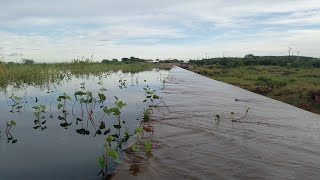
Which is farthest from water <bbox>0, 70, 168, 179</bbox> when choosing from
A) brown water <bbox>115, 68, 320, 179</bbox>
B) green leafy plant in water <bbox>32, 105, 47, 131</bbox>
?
brown water <bbox>115, 68, 320, 179</bbox>

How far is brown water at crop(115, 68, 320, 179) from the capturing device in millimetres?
3501

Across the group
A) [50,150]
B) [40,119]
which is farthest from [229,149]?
[40,119]

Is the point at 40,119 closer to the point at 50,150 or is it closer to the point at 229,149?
the point at 50,150

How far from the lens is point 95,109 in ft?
24.8

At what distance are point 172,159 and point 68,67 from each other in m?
23.5

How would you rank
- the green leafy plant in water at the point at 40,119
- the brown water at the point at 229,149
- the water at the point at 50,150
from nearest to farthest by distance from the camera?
the water at the point at 50,150 → the brown water at the point at 229,149 → the green leafy plant in water at the point at 40,119

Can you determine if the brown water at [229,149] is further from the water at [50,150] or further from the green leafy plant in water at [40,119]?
the green leafy plant in water at [40,119]

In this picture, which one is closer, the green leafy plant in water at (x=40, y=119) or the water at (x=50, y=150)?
the water at (x=50, y=150)

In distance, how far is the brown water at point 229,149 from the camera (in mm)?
3501

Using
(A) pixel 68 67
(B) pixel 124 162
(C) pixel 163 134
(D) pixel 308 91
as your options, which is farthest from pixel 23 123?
(A) pixel 68 67

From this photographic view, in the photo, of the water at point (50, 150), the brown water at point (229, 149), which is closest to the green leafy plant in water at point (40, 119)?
the water at point (50, 150)

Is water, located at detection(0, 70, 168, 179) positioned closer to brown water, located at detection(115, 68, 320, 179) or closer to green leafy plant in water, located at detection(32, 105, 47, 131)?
green leafy plant in water, located at detection(32, 105, 47, 131)

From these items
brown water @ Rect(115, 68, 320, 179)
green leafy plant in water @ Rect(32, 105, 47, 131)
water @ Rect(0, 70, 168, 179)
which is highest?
green leafy plant in water @ Rect(32, 105, 47, 131)

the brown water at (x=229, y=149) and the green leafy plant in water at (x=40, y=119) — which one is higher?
the green leafy plant in water at (x=40, y=119)
